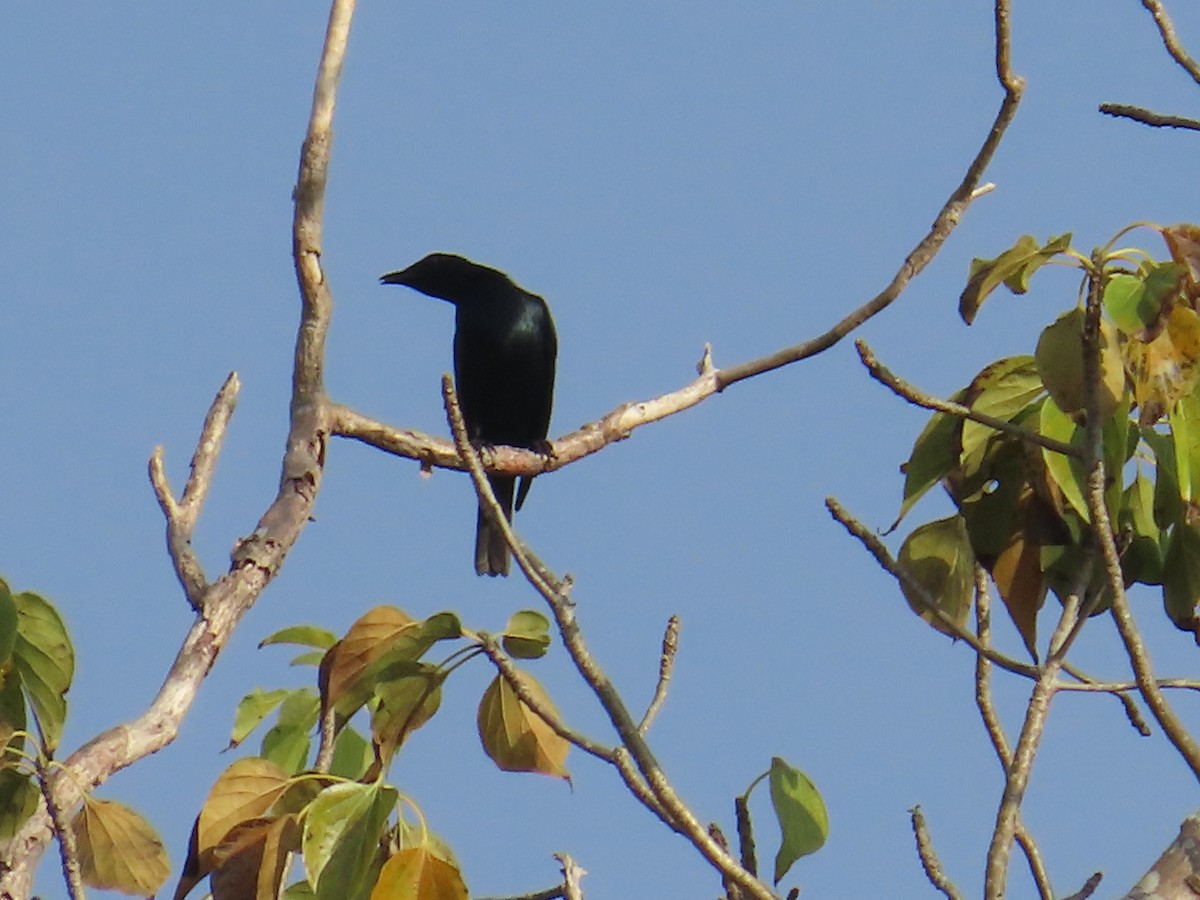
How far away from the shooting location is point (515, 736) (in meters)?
2.90

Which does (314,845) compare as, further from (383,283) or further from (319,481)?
(383,283)

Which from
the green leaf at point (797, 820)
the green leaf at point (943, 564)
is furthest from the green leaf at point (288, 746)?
the green leaf at point (943, 564)

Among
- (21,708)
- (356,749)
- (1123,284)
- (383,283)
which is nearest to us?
(1123,284)

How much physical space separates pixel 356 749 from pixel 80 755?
0.60 m

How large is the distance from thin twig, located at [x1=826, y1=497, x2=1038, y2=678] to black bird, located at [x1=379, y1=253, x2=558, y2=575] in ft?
15.1

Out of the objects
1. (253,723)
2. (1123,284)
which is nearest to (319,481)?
(253,723)

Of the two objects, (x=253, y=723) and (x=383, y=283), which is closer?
(x=253, y=723)

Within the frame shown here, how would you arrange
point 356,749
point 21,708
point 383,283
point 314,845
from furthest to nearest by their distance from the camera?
point 383,283 < point 356,749 < point 21,708 < point 314,845

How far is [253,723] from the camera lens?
10.7 feet

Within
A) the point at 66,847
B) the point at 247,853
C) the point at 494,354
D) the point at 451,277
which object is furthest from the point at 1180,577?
the point at 451,277

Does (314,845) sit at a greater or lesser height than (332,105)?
lesser

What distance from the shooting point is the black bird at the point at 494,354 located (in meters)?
7.53

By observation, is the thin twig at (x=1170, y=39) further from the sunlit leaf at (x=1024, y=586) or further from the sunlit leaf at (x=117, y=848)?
the sunlit leaf at (x=117, y=848)

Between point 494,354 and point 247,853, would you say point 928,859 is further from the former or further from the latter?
point 494,354
